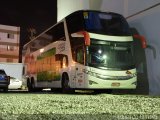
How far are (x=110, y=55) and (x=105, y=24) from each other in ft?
5.20

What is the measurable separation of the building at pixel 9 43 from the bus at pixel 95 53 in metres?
64.8

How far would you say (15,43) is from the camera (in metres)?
85.4

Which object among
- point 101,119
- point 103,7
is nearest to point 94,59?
point 103,7

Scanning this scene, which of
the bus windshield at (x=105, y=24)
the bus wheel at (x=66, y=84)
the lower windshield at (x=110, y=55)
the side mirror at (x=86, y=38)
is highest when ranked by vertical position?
the bus windshield at (x=105, y=24)

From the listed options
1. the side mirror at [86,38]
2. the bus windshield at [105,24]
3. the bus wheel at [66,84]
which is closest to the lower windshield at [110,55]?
→ the side mirror at [86,38]

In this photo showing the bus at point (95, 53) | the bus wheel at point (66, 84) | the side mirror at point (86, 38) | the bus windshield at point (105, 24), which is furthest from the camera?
the bus wheel at point (66, 84)

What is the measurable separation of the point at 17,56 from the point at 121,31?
68319 mm

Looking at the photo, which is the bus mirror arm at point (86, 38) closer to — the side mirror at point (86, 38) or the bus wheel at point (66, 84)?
the side mirror at point (86, 38)

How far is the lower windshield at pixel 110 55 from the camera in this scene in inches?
671

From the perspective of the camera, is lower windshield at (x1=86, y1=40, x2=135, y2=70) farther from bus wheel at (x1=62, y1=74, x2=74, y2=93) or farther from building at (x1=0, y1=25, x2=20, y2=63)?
building at (x1=0, y1=25, x2=20, y2=63)

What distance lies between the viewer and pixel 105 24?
708 inches

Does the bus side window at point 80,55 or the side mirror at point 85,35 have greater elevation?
the side mirror at point 85,35

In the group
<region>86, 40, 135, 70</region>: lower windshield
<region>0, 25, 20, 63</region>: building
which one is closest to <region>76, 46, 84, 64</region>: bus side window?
<region>86, 40, 135, 70</region>: lower windshield

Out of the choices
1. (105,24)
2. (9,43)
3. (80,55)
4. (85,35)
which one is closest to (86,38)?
(85,35)
